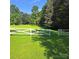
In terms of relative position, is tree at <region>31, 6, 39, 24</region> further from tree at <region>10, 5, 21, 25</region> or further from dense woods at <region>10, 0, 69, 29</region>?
tree at <region>10, 5, 21, 25</region>

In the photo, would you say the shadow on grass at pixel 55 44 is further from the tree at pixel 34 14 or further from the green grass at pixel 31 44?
the tree at pixel 34 14

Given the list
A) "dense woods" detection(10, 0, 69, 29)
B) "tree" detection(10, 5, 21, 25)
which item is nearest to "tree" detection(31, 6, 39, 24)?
"dense woods" detection(10, 0, 69, 29)

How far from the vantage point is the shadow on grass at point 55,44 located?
86.4 inches

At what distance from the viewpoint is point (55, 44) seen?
2.20 m

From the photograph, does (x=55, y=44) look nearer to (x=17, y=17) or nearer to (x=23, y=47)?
(x=23, y=47)

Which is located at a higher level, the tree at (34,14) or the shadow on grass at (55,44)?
the tree at (34,14)

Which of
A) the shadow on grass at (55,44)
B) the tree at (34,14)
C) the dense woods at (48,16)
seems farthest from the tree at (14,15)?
the shadow on grass at (55,44)

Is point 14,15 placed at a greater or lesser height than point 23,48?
greater

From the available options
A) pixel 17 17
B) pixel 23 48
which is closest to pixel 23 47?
pixel 23 48

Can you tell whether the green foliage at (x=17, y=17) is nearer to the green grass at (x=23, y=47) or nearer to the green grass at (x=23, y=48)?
the green grass at (x=23, y=47)

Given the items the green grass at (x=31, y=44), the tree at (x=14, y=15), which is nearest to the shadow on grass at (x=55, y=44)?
the green grass at (x=31, y=44)

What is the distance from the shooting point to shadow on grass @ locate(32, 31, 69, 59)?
7.20 ft
